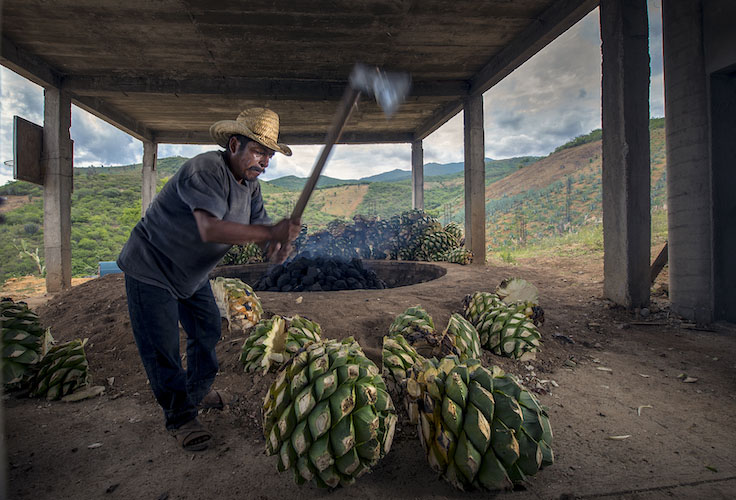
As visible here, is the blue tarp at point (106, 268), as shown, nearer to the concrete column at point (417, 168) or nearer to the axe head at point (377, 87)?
the axe head at point (377, 87)

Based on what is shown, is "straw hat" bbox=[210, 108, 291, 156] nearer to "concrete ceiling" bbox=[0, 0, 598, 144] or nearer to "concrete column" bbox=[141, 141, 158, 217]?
"concrete ceiling" bbox=[0, 0, 598, 144]

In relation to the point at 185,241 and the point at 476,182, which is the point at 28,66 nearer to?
the point at 185,241

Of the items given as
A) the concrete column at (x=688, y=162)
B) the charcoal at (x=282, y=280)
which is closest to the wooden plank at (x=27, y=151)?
the charcoal at (x=282, y=280)

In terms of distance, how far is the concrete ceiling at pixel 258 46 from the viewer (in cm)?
566

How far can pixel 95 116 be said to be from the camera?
30.8 ft

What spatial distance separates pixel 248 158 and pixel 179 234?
0.58 m

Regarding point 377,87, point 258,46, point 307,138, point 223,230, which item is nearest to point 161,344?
point 223,230

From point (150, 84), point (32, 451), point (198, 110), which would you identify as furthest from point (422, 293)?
A: point (198, 110)

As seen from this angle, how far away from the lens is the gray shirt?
1976 mm

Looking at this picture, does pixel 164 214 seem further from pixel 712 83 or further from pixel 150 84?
pixel 150 84

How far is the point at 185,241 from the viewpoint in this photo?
2.05 meters

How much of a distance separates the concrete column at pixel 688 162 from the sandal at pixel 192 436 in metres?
4.83

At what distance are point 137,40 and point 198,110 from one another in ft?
11.5

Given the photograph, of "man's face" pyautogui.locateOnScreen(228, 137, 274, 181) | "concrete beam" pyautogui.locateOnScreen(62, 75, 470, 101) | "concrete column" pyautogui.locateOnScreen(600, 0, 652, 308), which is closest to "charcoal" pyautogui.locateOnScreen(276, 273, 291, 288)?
"man's face" pyautogui.locateOnScreen(228, 137, 274, 181)
